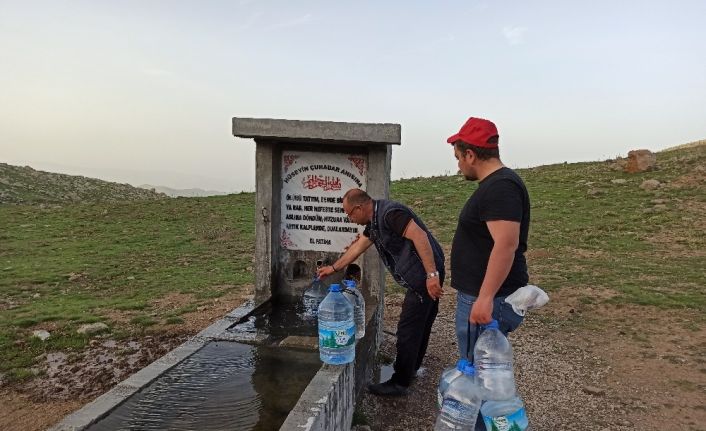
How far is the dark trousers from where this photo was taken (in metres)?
4.91

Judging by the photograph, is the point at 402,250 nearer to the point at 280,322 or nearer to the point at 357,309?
the point at 357,309

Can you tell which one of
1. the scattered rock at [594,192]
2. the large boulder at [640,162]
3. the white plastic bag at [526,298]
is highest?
the large boulder at [640,162]

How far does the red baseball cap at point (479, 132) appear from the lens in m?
3.37

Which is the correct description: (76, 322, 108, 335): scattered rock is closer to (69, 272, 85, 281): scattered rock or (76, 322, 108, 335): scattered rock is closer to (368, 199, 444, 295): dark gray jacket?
(69, 272, 85, 281): scattered rock

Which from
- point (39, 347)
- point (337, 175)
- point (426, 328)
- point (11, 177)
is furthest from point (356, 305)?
point (11, 177)

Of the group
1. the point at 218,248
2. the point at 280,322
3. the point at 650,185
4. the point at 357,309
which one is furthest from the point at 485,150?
the point at 650,185

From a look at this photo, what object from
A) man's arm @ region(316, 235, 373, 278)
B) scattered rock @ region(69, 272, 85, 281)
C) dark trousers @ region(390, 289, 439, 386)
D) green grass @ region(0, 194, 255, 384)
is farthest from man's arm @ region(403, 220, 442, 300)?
scattered rock @ region(69, 272, 85, 281)

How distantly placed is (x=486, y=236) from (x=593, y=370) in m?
3.53

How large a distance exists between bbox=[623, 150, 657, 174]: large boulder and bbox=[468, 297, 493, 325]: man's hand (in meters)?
19.1

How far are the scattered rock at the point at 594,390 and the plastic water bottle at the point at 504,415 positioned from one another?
108 inches

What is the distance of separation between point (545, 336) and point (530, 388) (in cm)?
173

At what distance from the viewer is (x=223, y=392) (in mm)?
4105

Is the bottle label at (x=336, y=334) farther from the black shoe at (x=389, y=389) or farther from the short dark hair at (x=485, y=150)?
the short dark hair at (x=485, y=150)

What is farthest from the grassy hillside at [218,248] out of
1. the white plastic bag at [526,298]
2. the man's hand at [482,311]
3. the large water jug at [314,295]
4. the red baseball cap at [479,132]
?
the red baseball cap at [479,132]
